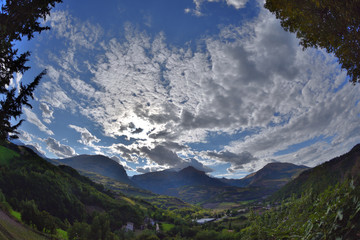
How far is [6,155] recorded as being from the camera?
270 ft

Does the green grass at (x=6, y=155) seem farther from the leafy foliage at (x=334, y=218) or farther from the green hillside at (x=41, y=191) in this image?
the leafy foliage at (x=334, y=218)

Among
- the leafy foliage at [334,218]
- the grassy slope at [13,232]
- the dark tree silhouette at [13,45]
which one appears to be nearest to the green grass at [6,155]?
the grassy slope at [13,232]

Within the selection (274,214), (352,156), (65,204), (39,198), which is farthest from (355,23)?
(352,156)

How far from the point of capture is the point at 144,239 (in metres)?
66.2

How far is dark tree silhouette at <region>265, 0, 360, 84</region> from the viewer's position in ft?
→ 26.6

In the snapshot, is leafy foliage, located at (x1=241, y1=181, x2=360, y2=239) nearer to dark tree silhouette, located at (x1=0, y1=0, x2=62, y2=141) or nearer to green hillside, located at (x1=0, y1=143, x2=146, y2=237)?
dark tree silhouette, located at (x1=0, y1=0, x2=62, y2=141)

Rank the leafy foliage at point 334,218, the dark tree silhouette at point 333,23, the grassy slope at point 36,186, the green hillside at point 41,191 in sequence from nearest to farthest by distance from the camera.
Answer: the leafy foliage at point 334,218
the dark tree silhouette at point 333,23
the green hillside at point 41,191
the grassy slope at point 36,186

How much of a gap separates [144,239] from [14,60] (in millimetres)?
72740

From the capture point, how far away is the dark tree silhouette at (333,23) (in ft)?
26.6

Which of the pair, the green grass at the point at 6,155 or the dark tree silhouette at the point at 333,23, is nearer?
the dark tree silhouette at the point at 333,23

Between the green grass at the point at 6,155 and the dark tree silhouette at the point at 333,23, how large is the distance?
109 metres

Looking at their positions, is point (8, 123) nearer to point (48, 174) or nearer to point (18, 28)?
point (18, 28)

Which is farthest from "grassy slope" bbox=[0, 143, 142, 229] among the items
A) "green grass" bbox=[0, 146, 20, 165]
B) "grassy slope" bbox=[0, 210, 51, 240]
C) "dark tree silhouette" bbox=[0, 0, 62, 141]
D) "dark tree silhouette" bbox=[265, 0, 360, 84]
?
"dark tree silhouette" bbox=[265, 0, 360, 84]

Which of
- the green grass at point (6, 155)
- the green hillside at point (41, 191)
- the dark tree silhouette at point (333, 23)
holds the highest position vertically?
the dark tree silhouette at point (333, 23)
